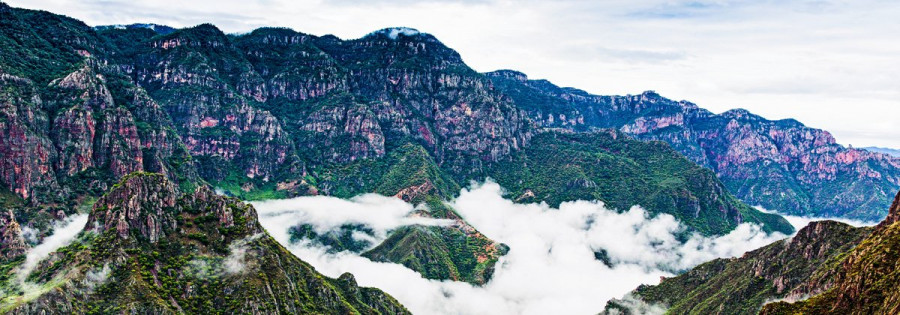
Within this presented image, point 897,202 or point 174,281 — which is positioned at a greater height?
point 897,202

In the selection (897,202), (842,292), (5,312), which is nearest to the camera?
(842,292)

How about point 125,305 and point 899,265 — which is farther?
point 125,305

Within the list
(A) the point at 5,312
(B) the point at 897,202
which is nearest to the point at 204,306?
(A) the point at 5,312

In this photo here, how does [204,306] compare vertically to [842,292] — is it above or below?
below

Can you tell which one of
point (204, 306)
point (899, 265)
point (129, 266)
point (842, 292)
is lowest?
point (204, 306)

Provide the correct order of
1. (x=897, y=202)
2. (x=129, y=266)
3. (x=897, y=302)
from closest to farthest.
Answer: (x=897, y=302) → (x=897, y=202) → (x=129, y=266)

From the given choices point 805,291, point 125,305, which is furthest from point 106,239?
point 805,291

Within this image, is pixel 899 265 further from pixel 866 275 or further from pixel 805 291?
pixel 805 291

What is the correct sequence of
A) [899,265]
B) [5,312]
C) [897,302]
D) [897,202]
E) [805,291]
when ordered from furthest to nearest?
[805,291], [5,312], [897,202], [899,265], [897,302]

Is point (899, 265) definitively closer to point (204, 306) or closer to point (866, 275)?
point (866, 275)
